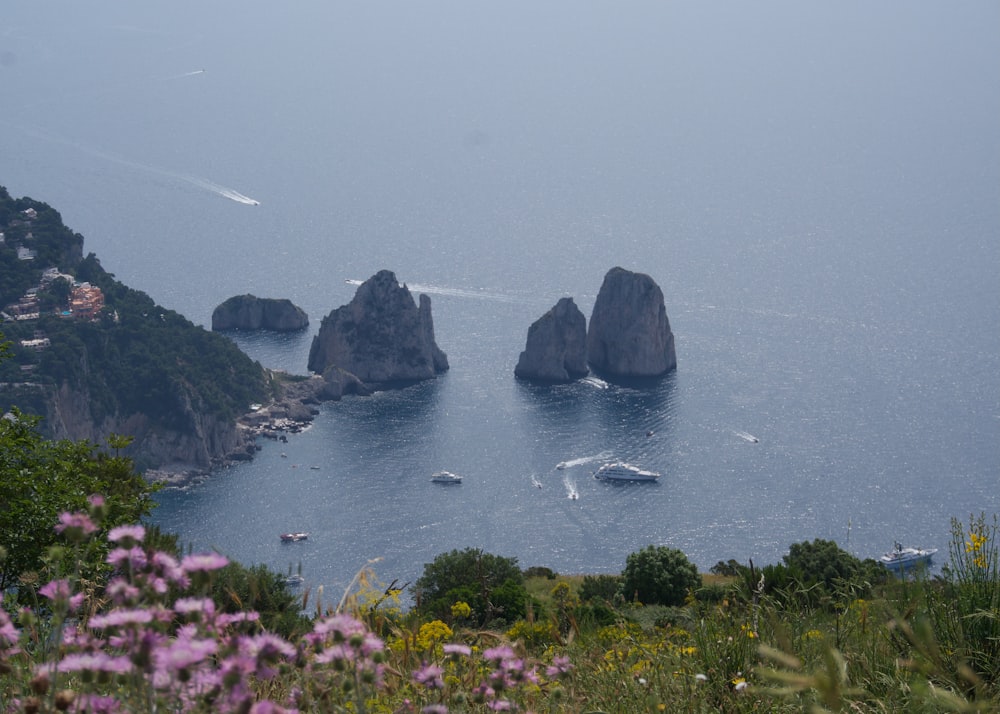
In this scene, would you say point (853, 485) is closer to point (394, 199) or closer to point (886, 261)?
point (886, 261)

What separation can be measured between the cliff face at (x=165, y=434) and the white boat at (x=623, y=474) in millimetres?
28789

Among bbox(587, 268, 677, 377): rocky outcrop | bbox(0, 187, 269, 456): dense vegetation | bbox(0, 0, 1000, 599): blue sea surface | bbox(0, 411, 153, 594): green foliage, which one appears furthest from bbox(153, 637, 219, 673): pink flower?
bbox(587, 268, 677, 377): rocky outcrop

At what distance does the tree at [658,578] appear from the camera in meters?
40.0

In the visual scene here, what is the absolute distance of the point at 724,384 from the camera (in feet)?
350

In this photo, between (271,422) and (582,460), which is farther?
(271,422)

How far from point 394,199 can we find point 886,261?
7623 centimetres

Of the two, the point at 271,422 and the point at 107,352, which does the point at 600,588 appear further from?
the point at 107,352

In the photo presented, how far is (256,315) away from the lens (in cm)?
12362

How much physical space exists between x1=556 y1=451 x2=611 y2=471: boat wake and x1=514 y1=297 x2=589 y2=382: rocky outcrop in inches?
807

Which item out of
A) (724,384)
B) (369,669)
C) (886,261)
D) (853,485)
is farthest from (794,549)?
(886,261)

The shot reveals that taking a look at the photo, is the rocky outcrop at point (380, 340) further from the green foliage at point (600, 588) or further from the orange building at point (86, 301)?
the green foliage at point (600, 588)

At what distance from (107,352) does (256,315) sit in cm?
2685

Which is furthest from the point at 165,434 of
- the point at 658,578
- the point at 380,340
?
the point at 658,578

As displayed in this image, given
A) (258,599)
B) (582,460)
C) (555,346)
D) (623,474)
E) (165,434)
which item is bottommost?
(165,434)
